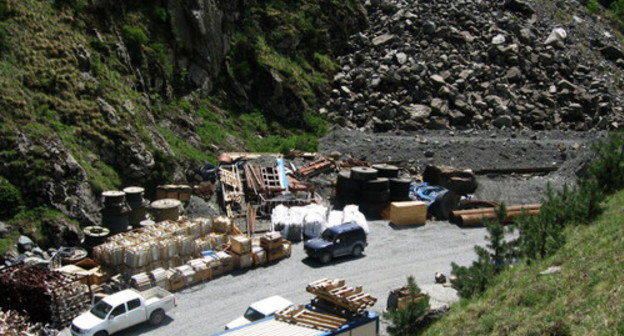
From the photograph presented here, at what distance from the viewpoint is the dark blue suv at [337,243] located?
1961cm

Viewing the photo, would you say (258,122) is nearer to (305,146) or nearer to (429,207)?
(305,146)

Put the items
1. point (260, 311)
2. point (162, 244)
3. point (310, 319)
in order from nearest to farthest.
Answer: point (310, 319), point (260, 311), point (162, 244)

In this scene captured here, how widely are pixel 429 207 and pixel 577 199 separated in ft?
33.2

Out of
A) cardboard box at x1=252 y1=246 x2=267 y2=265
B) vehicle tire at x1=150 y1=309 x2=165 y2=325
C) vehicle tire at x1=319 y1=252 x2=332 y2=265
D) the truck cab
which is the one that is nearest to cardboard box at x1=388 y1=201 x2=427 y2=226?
vehicle tire at x1=319 y1=252 x2=332 y2=265

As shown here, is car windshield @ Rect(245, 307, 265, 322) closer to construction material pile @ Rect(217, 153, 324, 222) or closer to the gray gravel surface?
the gray gravel surface

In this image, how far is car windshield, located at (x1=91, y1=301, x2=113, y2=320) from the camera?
1496 centimetres

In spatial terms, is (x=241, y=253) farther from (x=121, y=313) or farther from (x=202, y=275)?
(x=121, y=313)

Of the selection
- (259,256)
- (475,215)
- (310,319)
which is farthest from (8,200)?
(475,215)

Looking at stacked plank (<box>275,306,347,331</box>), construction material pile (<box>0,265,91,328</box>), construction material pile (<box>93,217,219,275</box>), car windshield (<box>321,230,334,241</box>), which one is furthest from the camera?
car windshield (<box>321,230,334,241</box>)

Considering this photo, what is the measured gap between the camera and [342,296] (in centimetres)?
1396

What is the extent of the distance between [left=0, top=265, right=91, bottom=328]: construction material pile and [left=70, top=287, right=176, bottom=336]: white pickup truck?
3.02 feet

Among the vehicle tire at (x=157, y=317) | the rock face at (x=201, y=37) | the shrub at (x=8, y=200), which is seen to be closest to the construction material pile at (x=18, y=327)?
the vehicle tire at (x=157, y=317)

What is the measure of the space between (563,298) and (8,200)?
17841 mm

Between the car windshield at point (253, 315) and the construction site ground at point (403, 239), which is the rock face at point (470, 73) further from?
the car windshield at point (253, 315)
